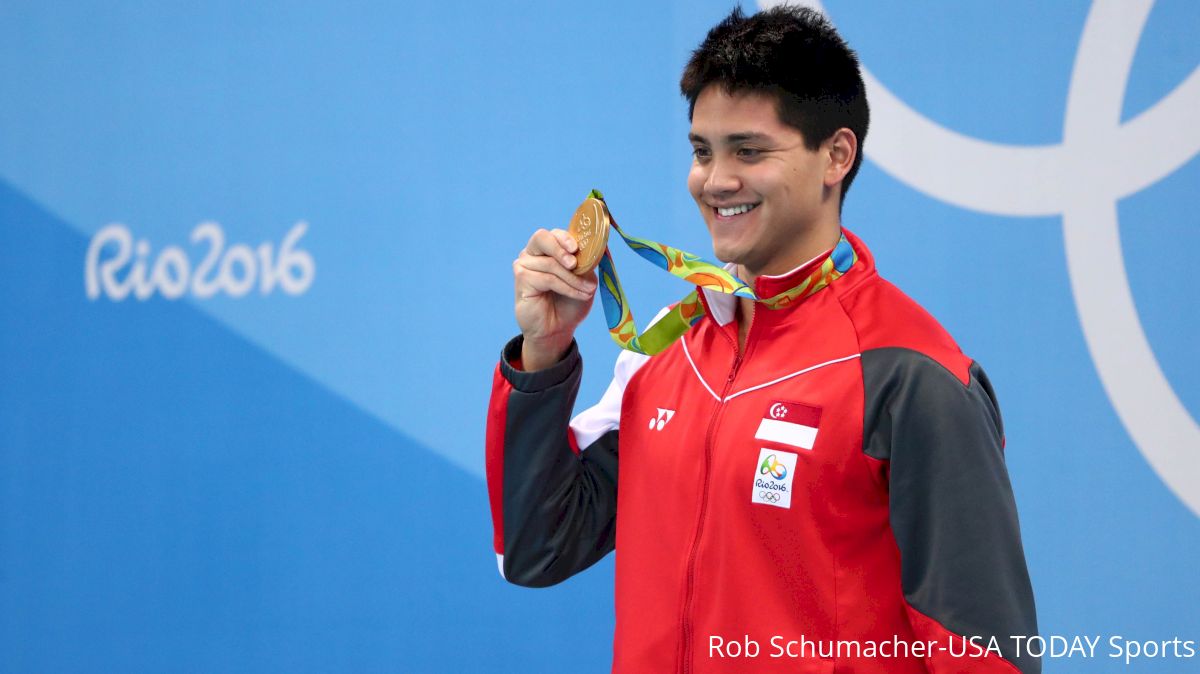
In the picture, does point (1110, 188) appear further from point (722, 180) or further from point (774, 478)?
point (774, 478)

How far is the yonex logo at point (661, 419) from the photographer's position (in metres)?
1.49

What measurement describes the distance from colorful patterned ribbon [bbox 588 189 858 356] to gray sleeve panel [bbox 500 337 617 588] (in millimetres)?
77

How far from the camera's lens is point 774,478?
52.4 inches

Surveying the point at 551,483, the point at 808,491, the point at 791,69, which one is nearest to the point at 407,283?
the point at 551,483

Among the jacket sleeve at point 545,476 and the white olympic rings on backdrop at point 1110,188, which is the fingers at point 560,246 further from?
the white olympic rings on backdrop at point 1110,188

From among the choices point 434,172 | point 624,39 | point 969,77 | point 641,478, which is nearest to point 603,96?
point 624,39

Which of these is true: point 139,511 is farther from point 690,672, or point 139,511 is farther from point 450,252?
point 690,672

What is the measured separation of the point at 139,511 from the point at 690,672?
61.0 inches

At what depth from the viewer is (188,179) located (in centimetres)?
253

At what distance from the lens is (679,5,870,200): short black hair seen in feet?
4.70

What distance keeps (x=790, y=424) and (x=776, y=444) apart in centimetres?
3

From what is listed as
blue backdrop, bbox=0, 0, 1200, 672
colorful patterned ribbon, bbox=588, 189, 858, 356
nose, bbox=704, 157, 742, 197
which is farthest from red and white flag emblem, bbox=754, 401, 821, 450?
blue backdrop, bbox=0, 0, 1200, 672

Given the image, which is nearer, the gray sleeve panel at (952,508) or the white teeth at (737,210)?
the gray sleeve panel at (952,508)

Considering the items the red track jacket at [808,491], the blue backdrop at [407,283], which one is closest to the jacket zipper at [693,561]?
the red track jacket at [808,491]
